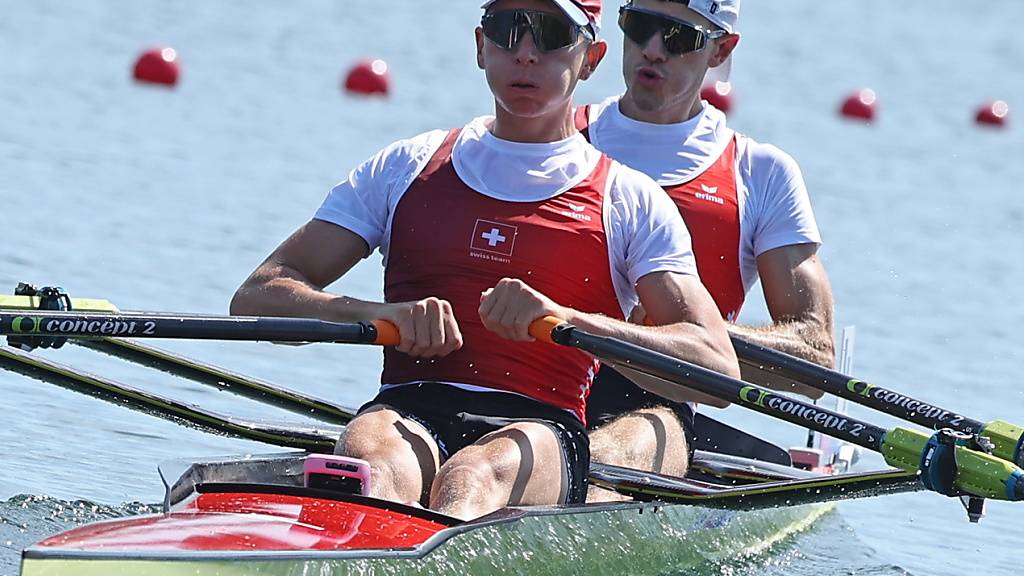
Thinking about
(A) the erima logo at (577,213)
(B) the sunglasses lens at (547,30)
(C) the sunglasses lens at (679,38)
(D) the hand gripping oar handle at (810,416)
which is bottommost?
(D) the hand gripping oar handle at (810,416)

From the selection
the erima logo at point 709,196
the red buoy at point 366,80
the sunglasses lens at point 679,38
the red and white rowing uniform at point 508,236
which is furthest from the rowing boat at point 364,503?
the red buoy at point 366,80

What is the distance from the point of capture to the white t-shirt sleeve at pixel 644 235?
4.45 m

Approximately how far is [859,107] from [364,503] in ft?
48.3

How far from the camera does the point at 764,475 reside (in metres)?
5.52

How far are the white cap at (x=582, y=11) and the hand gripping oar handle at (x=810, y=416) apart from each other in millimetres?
799

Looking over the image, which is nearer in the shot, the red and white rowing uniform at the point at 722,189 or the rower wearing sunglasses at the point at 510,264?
the rower wearing sunglasses at the point at 510,264

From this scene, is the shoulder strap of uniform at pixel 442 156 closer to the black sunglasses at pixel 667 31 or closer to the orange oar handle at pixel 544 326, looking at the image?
the orange oar handle at pixel 544 326

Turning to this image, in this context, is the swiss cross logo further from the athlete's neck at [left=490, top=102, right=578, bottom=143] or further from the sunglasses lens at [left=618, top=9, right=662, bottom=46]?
the sunglasses lens at [left=618, top=9, right=662, bottom=46]

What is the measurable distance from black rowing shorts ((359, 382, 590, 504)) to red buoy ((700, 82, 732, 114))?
1177 centimetres

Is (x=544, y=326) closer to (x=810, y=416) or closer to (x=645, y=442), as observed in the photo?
(x=810, y=416)

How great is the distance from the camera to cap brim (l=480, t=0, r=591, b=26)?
14.6 ft

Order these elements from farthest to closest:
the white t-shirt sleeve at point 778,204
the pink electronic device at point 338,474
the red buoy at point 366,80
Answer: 1. the red buoy at point 366,80
2. the white t-shirt sleeve at point 778,204
3. the pink electronic device at point 338,474

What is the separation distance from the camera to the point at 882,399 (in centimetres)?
464

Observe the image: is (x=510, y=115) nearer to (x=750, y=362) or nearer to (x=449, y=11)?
(x=750, y=362)
